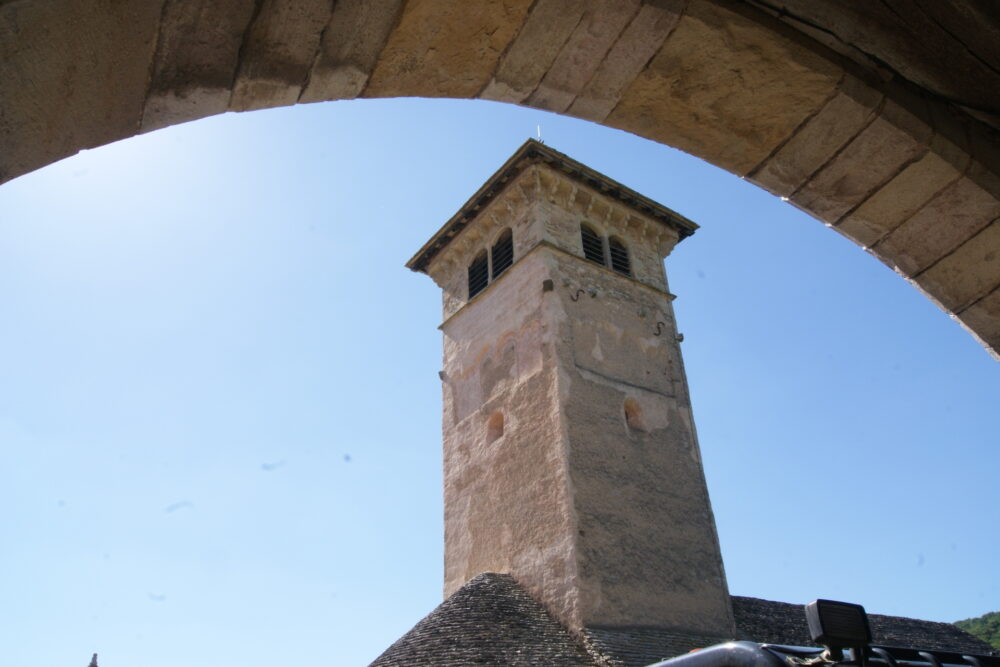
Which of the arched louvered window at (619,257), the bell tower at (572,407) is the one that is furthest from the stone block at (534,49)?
the arched louvered window at (619,257)

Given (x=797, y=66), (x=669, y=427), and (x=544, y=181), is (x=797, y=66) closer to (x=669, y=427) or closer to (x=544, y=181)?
(x=669, y=427)

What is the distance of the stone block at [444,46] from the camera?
6.96 ft

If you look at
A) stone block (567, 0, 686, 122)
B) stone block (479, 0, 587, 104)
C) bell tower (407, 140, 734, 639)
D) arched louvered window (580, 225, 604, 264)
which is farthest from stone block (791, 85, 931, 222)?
arched louvered window (580, 225, 604, 264)

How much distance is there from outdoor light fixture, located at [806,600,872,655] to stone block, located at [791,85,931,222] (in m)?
1.61

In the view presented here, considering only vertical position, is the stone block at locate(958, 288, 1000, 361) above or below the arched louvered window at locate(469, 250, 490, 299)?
below

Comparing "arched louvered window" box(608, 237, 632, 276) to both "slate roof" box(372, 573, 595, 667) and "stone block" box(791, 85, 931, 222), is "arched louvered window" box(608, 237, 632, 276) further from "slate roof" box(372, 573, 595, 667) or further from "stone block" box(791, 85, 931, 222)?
"stone block" box(791, 85, 931, 222)

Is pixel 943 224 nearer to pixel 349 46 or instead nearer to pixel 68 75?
pixel 349 46

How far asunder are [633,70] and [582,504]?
1090cm

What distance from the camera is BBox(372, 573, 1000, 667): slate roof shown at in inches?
416

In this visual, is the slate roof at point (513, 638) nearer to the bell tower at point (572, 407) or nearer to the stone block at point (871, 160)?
the bell tower at point (572, 407)

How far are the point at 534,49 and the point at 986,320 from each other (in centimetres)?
201

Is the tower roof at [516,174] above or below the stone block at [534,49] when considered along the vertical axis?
above

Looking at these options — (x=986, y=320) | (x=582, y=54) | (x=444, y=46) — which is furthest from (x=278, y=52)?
(x=986, y=320)

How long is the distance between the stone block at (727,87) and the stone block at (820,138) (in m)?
0.04
